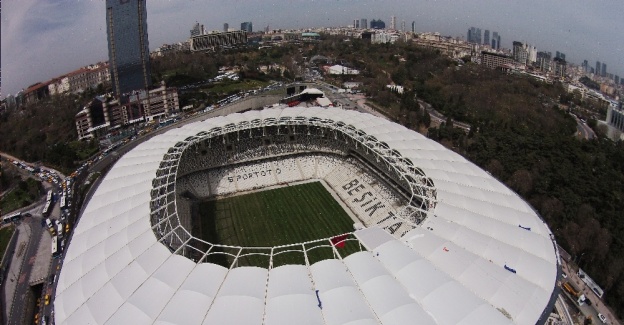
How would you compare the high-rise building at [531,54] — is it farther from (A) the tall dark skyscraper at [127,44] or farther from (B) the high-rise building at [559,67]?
(A) the tall dark skyscraper at [127,44]

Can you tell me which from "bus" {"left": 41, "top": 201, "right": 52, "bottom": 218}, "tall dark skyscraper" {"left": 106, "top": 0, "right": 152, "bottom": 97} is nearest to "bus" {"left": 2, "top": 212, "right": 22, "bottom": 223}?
"bus" {"left": 41, "top": 201, "right": 52, "bottom": 218}

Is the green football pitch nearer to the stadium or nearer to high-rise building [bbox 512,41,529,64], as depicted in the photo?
the stadium

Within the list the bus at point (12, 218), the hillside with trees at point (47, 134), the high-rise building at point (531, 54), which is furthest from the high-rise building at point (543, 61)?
the bus at point (12, 218)

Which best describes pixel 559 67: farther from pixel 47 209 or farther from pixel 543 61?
pixel 47 209

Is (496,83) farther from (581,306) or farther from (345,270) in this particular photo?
(345,270)

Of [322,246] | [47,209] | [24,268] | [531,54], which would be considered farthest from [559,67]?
[24,268]
